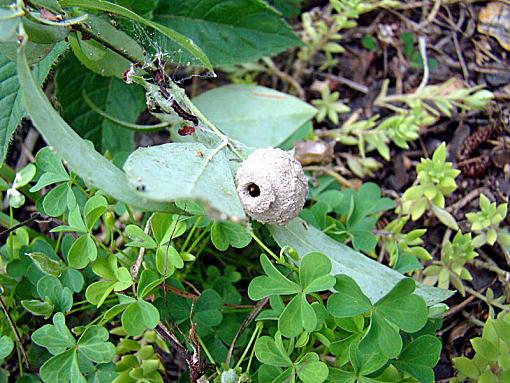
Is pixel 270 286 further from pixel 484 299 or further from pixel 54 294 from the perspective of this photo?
pixel 484 299

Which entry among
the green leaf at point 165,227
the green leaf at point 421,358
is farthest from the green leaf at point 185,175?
the green leaf at point 421,358

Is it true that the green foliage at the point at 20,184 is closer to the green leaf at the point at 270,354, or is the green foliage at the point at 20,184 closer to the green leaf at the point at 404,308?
the green leaf at the point at 270,354

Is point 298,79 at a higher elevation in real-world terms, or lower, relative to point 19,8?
lower

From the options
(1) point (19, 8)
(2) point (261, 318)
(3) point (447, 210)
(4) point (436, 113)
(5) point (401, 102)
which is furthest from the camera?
(5) point (401, 102)

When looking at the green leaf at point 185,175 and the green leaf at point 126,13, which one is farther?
the green leaf at point 126,13

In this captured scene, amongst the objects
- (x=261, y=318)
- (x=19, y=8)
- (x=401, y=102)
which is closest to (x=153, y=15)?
(x=19, y=8)

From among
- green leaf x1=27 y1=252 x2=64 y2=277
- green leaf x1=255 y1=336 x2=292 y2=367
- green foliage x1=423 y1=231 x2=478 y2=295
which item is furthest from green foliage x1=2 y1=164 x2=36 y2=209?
green foliage x1=423 y1=231 x2=478 y2=295

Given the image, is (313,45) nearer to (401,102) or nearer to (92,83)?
(401,102)
